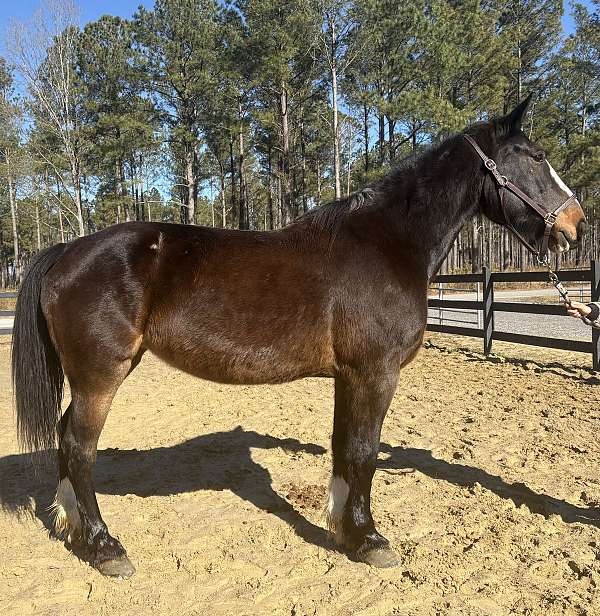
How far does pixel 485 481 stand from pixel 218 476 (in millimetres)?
2129

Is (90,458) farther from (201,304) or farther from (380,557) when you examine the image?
(380,557)

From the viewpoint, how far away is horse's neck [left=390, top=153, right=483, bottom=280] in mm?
2859

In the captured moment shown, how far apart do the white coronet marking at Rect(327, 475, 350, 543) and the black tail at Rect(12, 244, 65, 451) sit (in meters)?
1.79

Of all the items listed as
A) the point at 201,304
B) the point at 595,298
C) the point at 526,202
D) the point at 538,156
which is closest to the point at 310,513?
the point at 201,304

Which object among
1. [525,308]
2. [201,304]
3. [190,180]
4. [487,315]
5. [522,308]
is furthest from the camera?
[190,180]

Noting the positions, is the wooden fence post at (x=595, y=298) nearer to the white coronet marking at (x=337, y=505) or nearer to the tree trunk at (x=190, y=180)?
the white coronet marking at (x=337, y=505)

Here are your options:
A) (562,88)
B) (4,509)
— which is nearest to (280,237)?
(4,509)

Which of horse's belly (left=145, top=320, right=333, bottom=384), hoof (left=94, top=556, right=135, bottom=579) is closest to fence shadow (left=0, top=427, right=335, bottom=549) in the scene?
hoof (left=94, top=556, right=135, bottom=579)

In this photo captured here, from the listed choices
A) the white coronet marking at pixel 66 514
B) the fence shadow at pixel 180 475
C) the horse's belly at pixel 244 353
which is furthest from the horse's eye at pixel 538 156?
the white coronet marking at pixel 66 514

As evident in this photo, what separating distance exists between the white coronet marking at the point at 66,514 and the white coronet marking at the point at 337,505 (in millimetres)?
1514

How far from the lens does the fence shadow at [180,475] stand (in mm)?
3307

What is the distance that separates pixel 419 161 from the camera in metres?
2.96

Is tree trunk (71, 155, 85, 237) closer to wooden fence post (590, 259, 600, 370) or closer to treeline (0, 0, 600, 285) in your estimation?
treeline (0, 0, 600, 285)

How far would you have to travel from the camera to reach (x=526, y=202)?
280 centimetres
